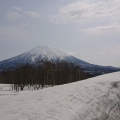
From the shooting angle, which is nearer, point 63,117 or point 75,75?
point 63,117

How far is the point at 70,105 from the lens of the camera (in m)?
10.8

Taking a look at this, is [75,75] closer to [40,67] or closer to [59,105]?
[40,67]

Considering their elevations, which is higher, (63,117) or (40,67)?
(40,67)

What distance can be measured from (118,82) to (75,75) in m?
78.3

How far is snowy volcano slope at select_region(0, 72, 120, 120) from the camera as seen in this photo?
907cm

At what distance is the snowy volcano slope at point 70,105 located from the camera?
29.8 feet

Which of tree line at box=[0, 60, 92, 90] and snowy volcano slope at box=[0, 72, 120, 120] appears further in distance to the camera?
tree line at box=[0, 60, 92, 90]

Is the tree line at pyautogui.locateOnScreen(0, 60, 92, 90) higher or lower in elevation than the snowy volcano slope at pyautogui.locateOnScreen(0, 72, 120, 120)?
higher

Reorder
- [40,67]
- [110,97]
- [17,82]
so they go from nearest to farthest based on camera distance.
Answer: [110,97] → [17,82] → [40,67]

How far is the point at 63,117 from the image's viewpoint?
9.21 m

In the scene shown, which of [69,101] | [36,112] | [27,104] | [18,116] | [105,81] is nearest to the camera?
[18,116]

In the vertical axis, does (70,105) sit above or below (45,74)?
below

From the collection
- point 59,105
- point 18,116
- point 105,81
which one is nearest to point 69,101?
point 59,105

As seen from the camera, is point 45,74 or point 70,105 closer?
point 70,105
